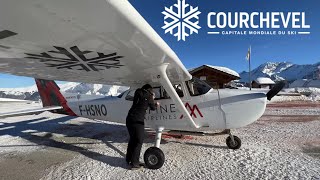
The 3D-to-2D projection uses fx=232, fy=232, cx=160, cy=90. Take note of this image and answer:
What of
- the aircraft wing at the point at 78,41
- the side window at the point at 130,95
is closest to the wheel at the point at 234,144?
the aircraft wing at the point at 78,41

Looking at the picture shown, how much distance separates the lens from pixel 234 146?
19.4ft

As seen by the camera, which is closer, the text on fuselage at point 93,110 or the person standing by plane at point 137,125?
the person standing by plane at point 137,125

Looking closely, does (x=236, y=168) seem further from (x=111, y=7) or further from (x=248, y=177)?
(x=111, y=7)

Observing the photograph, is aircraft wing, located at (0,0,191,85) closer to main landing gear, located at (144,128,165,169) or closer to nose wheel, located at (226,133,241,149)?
main landing gear, located at (144,128,165,169)

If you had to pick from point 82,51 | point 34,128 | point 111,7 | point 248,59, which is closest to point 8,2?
point 111,7

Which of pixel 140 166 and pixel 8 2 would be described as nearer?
pixel 8 2

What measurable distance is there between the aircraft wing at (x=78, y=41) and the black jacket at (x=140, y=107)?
472mm

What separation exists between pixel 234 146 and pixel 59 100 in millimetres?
6656

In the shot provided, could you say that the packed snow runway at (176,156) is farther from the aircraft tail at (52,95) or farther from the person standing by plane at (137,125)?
the aircraft tail at (52,95)

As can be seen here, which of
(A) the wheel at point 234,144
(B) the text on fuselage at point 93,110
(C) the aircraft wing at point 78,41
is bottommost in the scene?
(A) the wheel at point 234,144

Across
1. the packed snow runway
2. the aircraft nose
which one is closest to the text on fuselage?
the packed snow runway

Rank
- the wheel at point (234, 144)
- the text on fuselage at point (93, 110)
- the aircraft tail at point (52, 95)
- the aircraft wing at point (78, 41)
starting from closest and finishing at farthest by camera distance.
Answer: the aircraft wing at point (78, 41), the wheel at point (234, 144), the text on fuselage at point (93, 110), the aircraft tail at point (52, 95)

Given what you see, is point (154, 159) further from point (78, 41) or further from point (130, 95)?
point (78, 41)

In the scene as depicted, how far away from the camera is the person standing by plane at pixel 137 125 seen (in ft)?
16.0
